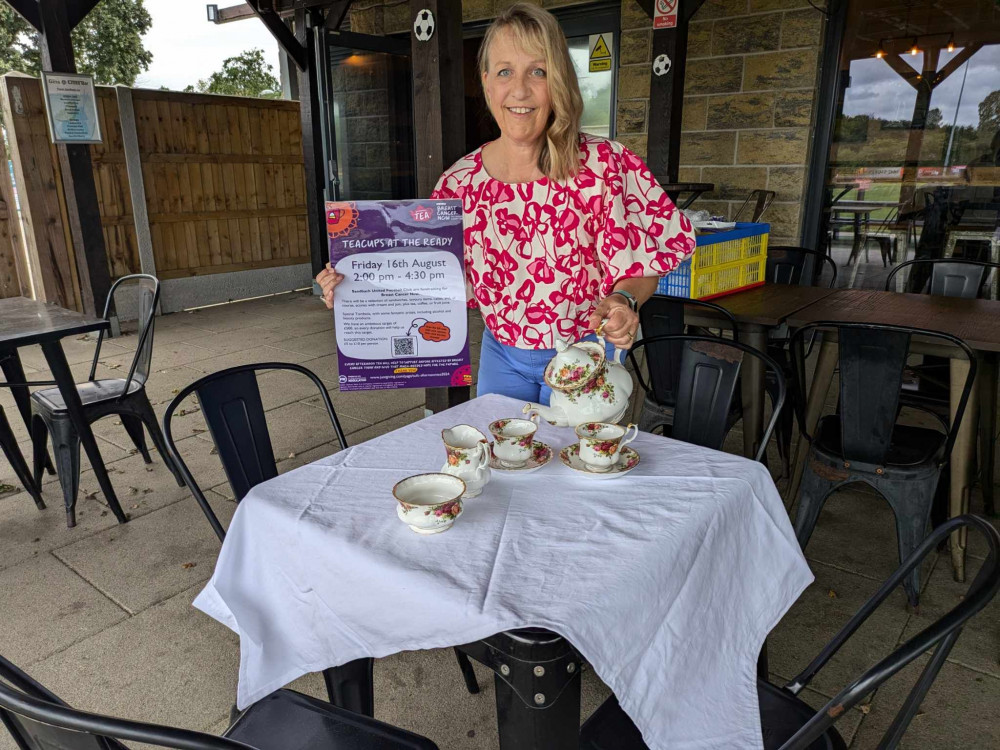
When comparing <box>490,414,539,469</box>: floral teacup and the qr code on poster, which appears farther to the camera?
the qr code on poster

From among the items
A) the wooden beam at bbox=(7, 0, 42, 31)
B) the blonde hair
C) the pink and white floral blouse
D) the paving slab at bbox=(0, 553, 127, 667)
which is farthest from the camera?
the wooden beam at bbox=(7, 0, 42, 31)

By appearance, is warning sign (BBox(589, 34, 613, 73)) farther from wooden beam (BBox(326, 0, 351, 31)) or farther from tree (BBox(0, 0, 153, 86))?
tree (BBox(0, 0, 153, 86))

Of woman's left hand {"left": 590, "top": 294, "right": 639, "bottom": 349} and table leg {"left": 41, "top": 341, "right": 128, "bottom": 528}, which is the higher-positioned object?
woman's left hand {"left": 590, "top": 294, "right": 639, "bottom": 349}

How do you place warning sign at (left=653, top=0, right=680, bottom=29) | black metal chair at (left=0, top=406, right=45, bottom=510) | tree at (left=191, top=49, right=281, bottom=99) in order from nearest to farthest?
black metal chair at (left=0, top=406, right=45, bottom=510), warning sign at (left=653, top=0, right=680, bottom=29), tree at (left=191, top=49, right=281, bottom=99)

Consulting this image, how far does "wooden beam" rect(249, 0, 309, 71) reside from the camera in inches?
261

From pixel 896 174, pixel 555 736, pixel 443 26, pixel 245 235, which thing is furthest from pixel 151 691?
pixel 245 235

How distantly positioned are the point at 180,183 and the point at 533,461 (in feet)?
20.5

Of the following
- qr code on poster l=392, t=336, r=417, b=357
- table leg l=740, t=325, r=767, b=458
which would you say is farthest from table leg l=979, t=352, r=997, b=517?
qr code on poster l=392, t=336, r=417, b=357

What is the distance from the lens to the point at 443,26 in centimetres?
267

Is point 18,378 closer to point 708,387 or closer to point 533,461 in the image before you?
point 533,461

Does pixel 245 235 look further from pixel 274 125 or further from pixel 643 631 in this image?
pixel 643 631

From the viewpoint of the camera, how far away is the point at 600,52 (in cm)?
597

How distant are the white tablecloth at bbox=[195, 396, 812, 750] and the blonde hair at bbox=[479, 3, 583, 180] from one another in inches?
31.6

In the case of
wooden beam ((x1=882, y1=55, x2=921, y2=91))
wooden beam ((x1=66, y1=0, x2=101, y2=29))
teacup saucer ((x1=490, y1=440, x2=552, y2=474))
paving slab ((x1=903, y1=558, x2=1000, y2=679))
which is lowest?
paving slab ((x1=903, y1=558, x2=1000, y2=679))
